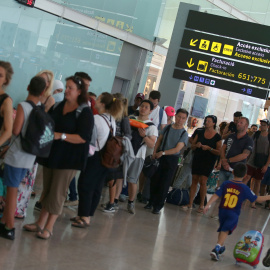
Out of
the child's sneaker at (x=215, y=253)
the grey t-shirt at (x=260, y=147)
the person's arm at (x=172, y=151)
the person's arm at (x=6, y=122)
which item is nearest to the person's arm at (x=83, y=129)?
the person's arm at (x=6, y=122)

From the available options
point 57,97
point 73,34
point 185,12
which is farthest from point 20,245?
point 185,12

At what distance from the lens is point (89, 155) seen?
637cm

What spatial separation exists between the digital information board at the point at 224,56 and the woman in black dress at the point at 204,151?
11.1ft

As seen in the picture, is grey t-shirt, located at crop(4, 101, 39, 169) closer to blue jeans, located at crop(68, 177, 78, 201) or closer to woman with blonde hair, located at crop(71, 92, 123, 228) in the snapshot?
woman with blonde hair, located at crop(71, 92, 123, 228)

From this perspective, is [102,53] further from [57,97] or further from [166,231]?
[166,231]

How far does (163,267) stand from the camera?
5.82 m

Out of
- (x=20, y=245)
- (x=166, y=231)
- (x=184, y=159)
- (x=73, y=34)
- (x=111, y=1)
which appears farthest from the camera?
(x=111, y=1)

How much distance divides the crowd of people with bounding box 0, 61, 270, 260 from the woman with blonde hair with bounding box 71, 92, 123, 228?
0.01m

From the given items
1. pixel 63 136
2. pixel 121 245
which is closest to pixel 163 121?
pixel 121 245

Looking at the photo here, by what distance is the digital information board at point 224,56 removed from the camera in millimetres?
13266

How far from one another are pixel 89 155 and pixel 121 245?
1087mm

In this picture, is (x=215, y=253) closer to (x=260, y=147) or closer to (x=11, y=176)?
(x=11, y=176)

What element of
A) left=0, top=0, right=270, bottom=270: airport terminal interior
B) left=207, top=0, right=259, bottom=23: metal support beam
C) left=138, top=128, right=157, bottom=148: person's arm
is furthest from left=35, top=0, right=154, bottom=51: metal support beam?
left=138, top=128, right=157, bottom=148: person's arm

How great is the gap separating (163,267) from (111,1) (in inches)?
367
